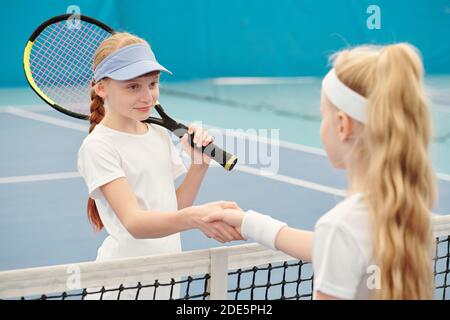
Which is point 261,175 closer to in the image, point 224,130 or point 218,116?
point 224,130

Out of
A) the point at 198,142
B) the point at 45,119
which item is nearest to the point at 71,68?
the point at 45,119

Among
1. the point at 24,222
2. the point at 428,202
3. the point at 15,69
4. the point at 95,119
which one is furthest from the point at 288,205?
the point at 15,69

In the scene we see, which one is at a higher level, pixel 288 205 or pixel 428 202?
pixel 428 202

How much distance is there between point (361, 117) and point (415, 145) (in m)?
0.10

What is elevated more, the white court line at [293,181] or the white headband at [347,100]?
the white headband at [347,100]

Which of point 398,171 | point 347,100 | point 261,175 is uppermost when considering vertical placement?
point 347,100

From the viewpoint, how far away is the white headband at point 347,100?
4.83 feet

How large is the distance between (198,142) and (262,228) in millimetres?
547

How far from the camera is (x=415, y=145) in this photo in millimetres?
1440

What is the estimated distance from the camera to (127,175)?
2158 mm

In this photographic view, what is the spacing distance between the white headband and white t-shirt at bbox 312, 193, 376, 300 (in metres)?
0.16

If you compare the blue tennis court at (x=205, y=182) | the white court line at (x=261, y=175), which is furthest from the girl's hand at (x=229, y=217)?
the white court line at (x=261, y=175)

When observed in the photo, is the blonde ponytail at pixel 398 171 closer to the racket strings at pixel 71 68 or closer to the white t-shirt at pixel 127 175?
the white t-shirt at pixel 127 175

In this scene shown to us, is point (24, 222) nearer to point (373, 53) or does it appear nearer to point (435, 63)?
point (373, 53)
